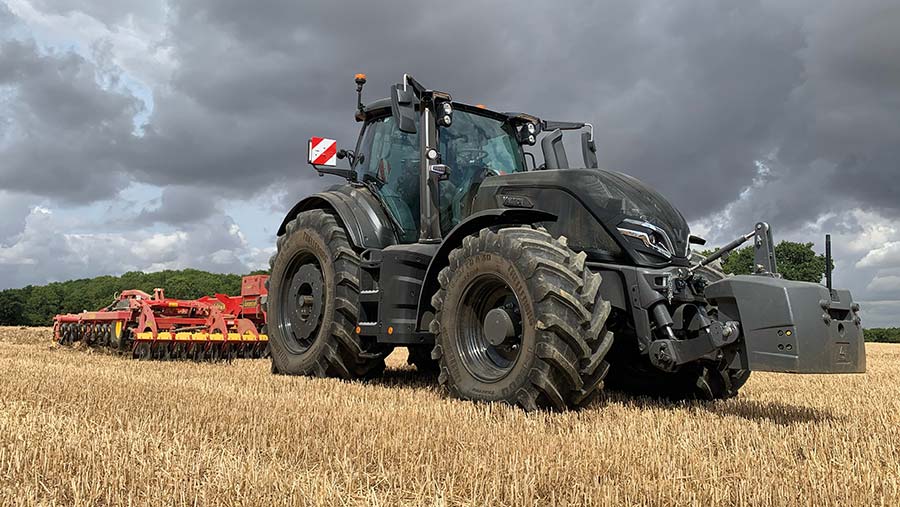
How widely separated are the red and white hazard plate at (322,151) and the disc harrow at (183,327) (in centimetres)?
248

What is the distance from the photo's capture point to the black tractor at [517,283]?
4.46m

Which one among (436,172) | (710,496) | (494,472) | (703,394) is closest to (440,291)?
(436,172)

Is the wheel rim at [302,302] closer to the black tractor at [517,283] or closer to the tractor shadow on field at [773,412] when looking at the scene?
the black tractor at [517,283]

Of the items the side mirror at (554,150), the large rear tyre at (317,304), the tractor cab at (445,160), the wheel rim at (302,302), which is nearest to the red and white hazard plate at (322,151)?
the tractor cab at (445,160)

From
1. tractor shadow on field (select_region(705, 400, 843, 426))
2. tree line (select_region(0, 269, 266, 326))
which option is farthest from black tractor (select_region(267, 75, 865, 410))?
tree line (select_region(0, 269, 266, 326))

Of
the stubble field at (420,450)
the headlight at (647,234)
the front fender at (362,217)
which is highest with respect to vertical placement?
the front fender at (362,217)

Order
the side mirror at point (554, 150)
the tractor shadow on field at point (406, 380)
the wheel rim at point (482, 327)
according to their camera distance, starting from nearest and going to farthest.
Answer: the wheel rim at point (482, 327) → the tractor shadow on field at point (406, 380) → the side mirror at point (554, 150)

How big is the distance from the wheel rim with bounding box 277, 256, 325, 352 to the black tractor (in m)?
0.02

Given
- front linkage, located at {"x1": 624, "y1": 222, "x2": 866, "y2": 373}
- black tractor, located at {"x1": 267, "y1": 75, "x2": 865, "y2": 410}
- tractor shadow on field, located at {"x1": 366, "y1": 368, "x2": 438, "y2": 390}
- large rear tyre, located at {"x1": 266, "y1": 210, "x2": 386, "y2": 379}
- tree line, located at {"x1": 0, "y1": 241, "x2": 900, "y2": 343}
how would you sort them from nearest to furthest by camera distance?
front linkage, located at {"x1": 624, "y1": 222, "x2": 866, "y2": 373} → black tractor, located at {"x1": 267, "y1": 75, "x2": 865, "y2": 410} → tractor shadow on field, located at {"x1": 366, "y1": 368, "x2": 438, "y2": 390} → large rear tyre, located at {"x1": 266, "y1": 210, "x2": 386, "y2": 379} → tree line, located at {"x1": 0, "y1": 241, "x2": 900, "y2": 343}

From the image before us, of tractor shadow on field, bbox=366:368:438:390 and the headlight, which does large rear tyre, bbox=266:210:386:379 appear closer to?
tractor shadow on field, bbox=366:368:438:390

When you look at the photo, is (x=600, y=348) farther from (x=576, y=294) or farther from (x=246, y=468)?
(x=246, y=468)

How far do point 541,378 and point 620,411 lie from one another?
69 centimetres

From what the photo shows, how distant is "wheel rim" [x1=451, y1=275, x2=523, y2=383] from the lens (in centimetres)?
518

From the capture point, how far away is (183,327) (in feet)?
34.9
